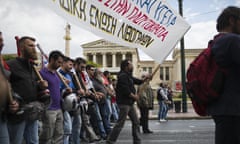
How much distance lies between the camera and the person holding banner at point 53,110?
406 centimetres

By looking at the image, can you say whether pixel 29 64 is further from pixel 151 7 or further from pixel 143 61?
pixel 143 61

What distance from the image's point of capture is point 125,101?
5504 mm

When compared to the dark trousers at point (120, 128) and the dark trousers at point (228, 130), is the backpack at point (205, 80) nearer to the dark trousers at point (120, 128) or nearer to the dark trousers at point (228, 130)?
the dark trousers at point (228, 130)

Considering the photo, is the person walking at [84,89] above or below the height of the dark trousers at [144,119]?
above

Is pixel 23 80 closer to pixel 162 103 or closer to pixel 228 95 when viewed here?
pixel 228 95

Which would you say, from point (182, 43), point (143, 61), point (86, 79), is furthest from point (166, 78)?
point (86, 79)

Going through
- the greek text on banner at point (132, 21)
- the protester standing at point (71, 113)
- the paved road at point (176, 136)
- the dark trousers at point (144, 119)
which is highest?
the greek text on banner at point (132, 21)

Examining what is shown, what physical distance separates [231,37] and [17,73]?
2.14 m

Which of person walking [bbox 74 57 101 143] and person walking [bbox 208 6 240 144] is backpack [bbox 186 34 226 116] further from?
person walking [bbox 74 57 101 143]

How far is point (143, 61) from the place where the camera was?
105 m

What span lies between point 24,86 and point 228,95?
2049 millimetres

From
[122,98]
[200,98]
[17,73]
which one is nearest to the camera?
[200,98]

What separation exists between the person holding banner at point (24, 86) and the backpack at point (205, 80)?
159cm

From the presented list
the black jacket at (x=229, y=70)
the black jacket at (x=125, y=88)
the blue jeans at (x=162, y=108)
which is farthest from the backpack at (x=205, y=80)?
the blue jeans at (x=162, y=108)
